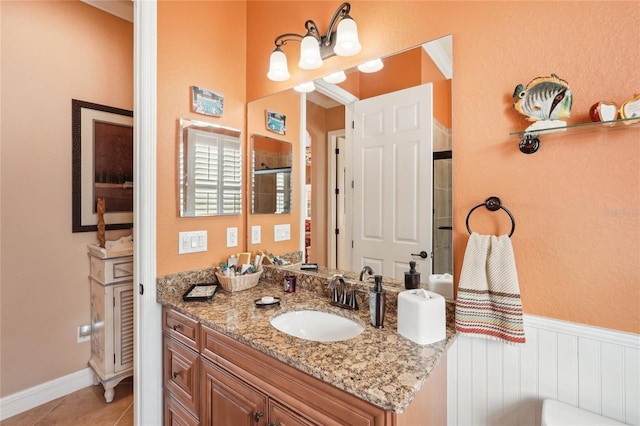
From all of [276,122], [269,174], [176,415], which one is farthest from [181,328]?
→ [276,122]

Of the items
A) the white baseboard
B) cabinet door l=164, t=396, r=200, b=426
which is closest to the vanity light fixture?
cabinet door l=164, t=396, r=200, b=426

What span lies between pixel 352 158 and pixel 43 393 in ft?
8.82

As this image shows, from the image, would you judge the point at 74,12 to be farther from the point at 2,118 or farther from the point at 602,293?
the point at 602,293

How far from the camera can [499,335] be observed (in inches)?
41.7

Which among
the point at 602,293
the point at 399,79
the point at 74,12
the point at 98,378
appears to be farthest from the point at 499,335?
the point at 74,12

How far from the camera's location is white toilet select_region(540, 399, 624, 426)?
885 millimetres

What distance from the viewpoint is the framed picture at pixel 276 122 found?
1.95 m

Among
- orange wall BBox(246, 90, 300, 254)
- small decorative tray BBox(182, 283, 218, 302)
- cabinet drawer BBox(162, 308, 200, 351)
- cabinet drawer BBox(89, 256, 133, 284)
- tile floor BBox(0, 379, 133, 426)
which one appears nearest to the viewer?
cabinet drawer BBox(162, 308, 200, 351)

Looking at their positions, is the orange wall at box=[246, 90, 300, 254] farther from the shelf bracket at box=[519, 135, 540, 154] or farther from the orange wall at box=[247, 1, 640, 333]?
the shelf bracket at box=[519, 135, 540, 154]

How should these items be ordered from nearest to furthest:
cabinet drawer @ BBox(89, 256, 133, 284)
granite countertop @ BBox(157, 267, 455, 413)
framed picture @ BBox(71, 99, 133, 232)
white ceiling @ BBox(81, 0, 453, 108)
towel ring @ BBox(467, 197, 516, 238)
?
granite countertop @ BBox(157, 267, 455, 413)
towel ring @ BBox(467, 197, 516, 238)
white ceiling @ BBox(81, 0, 453, 108)
cabinet drawer @ BBox(89, 256, 133, 284)
framed picture @ BBox(71, 99, 133, 232)

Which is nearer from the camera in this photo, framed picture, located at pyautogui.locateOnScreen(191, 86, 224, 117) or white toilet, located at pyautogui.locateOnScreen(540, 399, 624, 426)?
white toilet, located at pyautogui.locateOnScreen(540, 399, 624, 426)

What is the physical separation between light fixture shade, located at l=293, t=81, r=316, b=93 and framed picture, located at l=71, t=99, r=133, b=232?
5.43 ft

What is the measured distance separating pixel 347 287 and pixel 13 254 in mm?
2257

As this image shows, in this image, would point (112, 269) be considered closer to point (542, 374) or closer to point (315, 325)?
point (315, 325)
